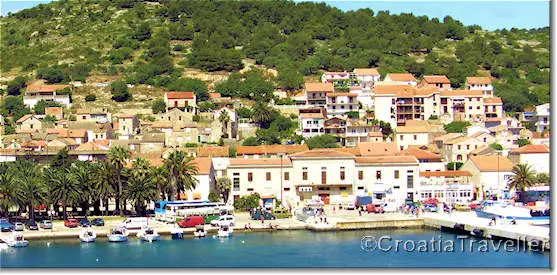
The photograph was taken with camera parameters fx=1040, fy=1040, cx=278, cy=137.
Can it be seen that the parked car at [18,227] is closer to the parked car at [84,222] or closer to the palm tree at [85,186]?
the parked car at [84,222]

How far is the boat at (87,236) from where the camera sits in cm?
4656

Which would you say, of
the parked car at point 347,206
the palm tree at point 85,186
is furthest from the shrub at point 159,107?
the palm tree at point 85,186

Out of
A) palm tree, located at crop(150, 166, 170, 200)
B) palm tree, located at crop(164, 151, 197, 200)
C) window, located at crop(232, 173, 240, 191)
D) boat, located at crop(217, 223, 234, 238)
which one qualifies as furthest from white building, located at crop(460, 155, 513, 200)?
palm tree, located at crop(150, 166, 170, 200)

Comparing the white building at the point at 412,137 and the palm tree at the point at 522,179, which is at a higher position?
the white building at the point at 412,137

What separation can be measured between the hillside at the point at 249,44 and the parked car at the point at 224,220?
44.8m

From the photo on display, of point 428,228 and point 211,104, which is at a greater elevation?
point 211,104

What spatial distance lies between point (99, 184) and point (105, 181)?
36 cm

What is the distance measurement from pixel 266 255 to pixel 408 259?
19.1ft

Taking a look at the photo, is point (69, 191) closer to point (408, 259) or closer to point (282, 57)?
point (408, 259)

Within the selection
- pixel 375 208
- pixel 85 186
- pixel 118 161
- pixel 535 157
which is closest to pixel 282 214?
pixel 375 208

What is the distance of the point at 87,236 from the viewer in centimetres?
4678

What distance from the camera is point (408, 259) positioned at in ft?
134

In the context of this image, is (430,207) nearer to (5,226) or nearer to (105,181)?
(105,181)

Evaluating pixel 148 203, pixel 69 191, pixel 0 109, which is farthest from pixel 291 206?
pixel 0 109
